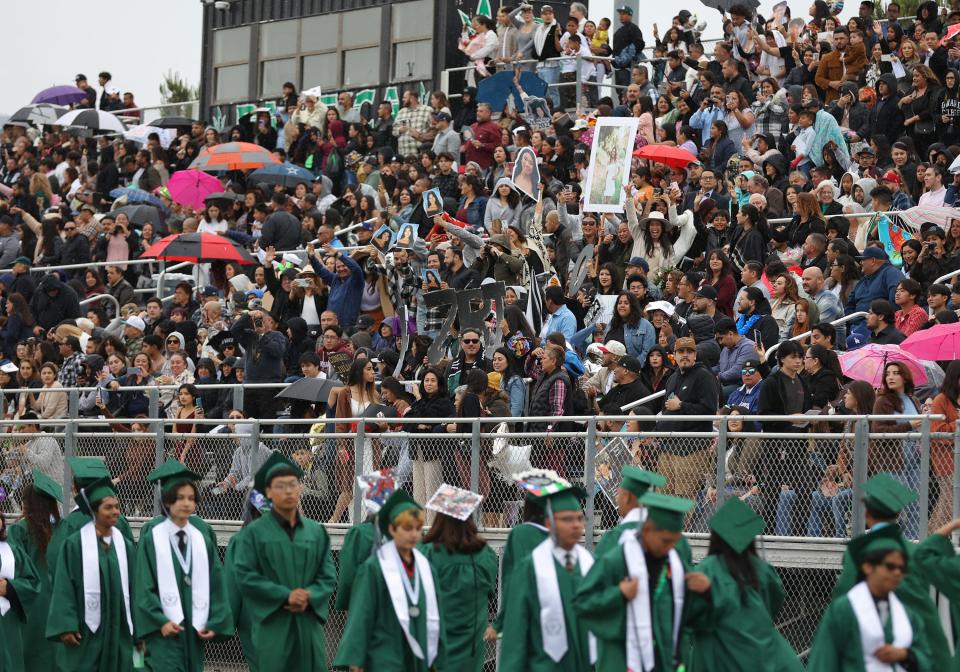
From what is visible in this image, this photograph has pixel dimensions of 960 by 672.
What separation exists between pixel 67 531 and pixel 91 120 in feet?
70.3

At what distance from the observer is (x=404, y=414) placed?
1585 centimetres

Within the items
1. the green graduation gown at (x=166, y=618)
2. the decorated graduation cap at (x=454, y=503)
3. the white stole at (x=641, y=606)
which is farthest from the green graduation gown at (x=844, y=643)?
the green graduation gown at (x=166, y=618)

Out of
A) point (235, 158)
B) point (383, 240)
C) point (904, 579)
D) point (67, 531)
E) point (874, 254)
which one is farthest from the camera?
point (235, 158)

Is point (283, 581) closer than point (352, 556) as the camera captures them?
Yes

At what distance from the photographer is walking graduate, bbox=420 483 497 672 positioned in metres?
11.8

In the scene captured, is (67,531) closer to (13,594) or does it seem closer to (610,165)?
(13,594)

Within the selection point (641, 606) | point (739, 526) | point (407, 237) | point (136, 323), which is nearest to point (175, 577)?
point (641, 606)

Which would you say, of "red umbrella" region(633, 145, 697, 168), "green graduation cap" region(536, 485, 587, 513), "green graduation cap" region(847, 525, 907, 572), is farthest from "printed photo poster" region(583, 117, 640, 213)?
"green graduation cap" region(847, 525, 907, 572)

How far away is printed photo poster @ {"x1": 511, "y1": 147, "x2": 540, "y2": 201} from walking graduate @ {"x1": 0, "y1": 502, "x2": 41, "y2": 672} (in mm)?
8558

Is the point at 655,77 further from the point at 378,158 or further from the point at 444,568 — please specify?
the point at 444,568

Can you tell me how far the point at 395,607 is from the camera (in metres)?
11.3

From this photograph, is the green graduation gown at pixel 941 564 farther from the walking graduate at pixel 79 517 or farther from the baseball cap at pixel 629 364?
the walking graduate at pixel 79 517

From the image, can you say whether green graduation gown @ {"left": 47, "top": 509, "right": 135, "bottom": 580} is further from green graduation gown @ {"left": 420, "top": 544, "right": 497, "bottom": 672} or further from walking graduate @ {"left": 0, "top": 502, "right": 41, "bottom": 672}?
green graduation gown @ {"left": 420, "top": 544, "right": 497, "bottom": 672}

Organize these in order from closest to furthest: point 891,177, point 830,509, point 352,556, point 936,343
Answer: point 352,556
point 830,509
point 936,343
point 891,177
